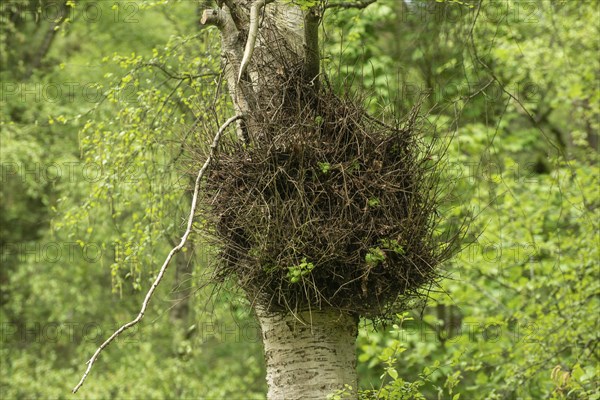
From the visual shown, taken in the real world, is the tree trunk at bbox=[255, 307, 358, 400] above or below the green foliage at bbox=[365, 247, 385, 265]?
below

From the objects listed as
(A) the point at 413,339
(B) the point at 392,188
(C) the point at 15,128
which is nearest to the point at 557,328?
(A) the point at 413,339

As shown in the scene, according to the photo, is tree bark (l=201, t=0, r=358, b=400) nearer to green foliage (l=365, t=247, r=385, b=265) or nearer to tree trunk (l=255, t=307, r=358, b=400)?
tree trunk (l=255, t=307, r=358, b=400)

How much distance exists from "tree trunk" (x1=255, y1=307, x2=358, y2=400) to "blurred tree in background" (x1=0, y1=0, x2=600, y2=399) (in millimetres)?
357

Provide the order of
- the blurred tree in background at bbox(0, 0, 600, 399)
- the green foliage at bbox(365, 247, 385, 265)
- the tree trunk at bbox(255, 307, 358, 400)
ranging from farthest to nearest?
the blurred tree in background at bbox(0, 0, 600, 399), the tree trunk at bbox(255, 307, 358, 400), the green foliage at bbox(365, 247, 385, 265)

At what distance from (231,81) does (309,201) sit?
0.96 m

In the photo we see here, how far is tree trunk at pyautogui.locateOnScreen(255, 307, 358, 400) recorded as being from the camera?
13.2ft

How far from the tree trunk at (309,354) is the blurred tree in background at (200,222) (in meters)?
0.36

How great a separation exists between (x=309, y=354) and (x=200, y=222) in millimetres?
943

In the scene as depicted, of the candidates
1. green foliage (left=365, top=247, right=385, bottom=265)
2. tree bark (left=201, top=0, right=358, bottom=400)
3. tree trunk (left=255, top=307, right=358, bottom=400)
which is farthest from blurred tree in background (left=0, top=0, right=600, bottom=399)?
green foliage (left=365, top=247, right=385, bottom=265)

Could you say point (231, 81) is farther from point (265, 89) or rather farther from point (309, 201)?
point (309, 201)

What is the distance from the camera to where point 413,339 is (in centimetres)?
962

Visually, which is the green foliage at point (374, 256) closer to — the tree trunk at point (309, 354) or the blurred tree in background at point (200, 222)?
the tree trunk at point (309, 354)

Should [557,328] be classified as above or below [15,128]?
below


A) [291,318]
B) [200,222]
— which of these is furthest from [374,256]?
[200,222]
